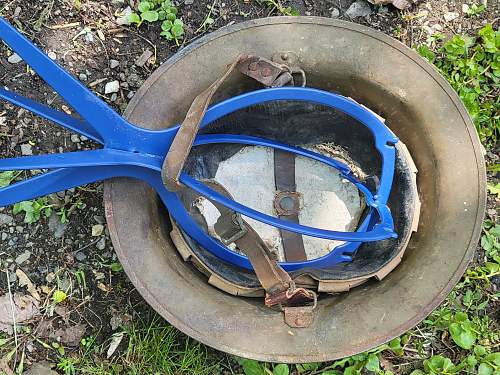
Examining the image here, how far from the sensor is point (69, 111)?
157 centimetres

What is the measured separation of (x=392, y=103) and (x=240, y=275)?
47 centimetres

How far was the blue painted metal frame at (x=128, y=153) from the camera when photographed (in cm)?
107

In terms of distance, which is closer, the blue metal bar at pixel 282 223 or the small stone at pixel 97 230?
the blue metal bar at pixel 282 223

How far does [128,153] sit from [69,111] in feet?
1.64

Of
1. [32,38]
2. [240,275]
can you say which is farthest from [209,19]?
[240,275]

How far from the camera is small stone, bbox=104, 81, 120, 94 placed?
62.3 inches

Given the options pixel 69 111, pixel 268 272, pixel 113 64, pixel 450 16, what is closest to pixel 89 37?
pixel 113 64

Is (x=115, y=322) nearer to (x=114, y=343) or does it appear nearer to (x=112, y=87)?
(x=114, y=343)

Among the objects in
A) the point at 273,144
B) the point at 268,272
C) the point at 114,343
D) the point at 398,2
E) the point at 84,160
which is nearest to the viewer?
the point at 84,160

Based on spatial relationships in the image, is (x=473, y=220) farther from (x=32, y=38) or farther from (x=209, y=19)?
(x=32, y=38)

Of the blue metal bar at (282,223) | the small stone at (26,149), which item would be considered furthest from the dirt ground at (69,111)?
the blue metal bar at (282,223)

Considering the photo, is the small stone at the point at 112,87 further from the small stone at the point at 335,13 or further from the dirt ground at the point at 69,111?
the small stone at the point at 335,13

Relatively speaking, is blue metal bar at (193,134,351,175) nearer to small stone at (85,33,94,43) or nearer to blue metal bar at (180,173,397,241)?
blue metal bar at (180,173,397,241)

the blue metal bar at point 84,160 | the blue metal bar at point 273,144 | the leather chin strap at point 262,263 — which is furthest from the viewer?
the blue metal bar at point 273,144
